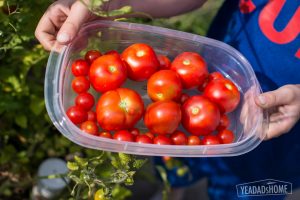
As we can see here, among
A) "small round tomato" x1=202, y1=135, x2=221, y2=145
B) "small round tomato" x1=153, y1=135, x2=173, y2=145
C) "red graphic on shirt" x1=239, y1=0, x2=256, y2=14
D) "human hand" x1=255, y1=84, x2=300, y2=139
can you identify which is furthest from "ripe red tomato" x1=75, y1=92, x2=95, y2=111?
"red graphic on shirt" x1=239, y1=0, x2=256, y2=14

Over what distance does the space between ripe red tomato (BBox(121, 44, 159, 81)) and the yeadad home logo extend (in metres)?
0.52

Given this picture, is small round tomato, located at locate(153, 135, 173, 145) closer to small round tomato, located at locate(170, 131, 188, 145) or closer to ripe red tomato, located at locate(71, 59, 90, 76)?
small round tomato, located at locate(170, 131, 188, 145)

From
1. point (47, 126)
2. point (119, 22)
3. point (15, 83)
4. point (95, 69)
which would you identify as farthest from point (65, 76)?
point (47, 126)

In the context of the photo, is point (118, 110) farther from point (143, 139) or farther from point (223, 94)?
point (223, 94)

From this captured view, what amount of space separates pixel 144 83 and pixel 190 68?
18 centimetres

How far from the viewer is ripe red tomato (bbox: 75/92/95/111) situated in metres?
1.21

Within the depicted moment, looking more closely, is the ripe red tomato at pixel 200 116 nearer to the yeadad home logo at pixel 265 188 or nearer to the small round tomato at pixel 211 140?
the small round tomato at pixel 211 140

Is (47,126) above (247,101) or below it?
below

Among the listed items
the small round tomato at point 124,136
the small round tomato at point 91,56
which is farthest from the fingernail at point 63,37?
the small round tomato at point 124,136

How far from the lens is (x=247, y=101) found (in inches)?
52.2

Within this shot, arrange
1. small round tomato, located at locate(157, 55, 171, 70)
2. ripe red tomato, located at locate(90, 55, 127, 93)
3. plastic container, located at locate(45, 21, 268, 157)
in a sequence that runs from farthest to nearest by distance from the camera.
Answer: small round tomato, located at locate(157, 55, 171, 70) → ripe red tomato, located at locate(90, 55, 127, 93) → plastic container, located at locate(45, 21, 268, 157)

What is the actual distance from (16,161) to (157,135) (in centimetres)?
74

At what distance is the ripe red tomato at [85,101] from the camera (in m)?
1.21

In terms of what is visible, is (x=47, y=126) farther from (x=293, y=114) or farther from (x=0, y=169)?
(x=293, y=114)
